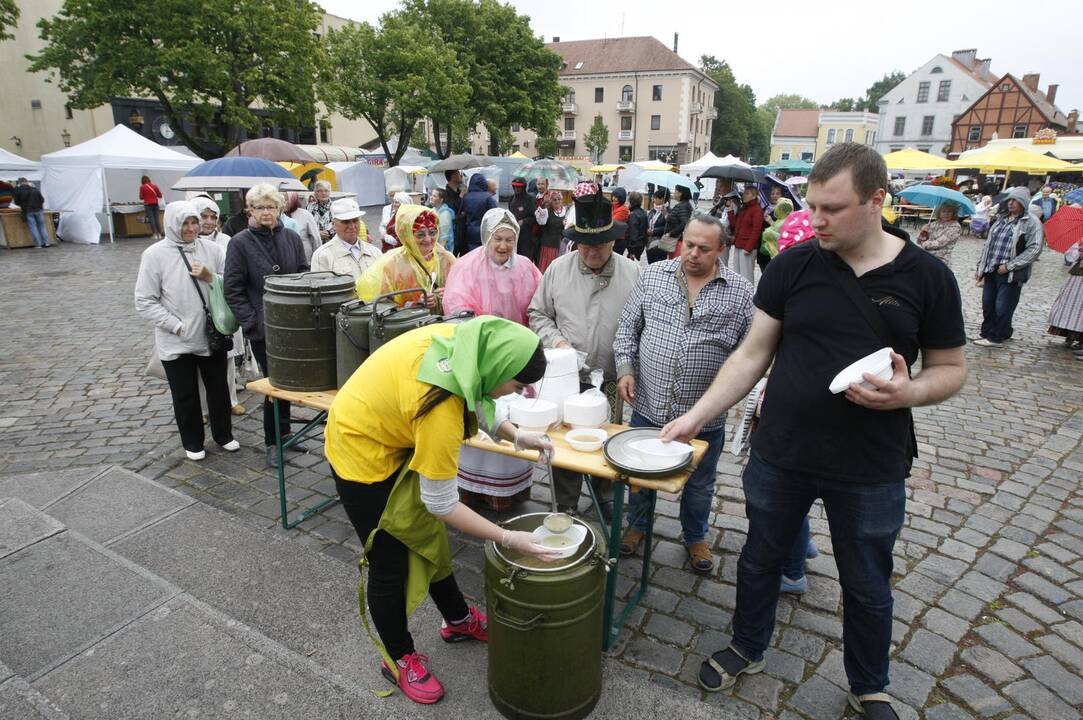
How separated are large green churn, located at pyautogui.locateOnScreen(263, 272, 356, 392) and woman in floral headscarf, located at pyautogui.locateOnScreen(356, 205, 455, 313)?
0.45 meters

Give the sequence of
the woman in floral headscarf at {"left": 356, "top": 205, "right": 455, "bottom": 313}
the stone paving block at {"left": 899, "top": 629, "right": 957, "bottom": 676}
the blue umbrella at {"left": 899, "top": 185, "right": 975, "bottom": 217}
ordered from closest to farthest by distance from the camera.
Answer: the stone paving block at {"left": 899, "top": 629, "right": 957, "bottom": 676}, the woman in floral headscarf at {"left": 356, "top": 205, "right": 455, "bottom": 313}, the blue umbrella at {"left": 899, "top": 185, "right": 975, "bottom": 217}

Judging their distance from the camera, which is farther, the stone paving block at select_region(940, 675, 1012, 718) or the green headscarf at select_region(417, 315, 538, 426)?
the stone paving block at select_region(940, 675, 1012, 718)

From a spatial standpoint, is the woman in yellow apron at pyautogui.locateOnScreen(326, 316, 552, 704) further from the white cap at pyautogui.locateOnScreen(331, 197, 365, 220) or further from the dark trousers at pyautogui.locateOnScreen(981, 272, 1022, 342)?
the dark trousers at pyautogui.locateOnScreen(981, 272, 1022, 342)

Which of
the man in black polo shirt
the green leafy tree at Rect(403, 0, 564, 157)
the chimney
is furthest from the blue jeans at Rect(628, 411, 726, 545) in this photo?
the chimney

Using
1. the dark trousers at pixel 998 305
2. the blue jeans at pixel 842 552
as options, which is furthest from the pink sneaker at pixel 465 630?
the dark trousers at pixel 998 305

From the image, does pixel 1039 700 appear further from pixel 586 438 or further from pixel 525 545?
pixel 525 545

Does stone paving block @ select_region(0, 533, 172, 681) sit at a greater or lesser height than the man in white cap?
lesser

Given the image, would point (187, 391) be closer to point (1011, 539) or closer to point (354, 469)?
point (354, 469)

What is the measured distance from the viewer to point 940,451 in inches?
201

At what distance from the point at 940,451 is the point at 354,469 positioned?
481cm

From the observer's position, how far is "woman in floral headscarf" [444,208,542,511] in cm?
400

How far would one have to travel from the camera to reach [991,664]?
283 centimetres

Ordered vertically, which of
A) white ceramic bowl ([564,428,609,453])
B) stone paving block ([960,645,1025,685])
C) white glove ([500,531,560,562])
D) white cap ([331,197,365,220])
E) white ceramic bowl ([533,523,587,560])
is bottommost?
stone paving block ([960,645,1025,685])

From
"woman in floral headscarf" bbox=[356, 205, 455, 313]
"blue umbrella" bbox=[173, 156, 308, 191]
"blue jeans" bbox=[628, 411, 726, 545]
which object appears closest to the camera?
"blue jeans" bbox=[628, 411, 726, 545]
